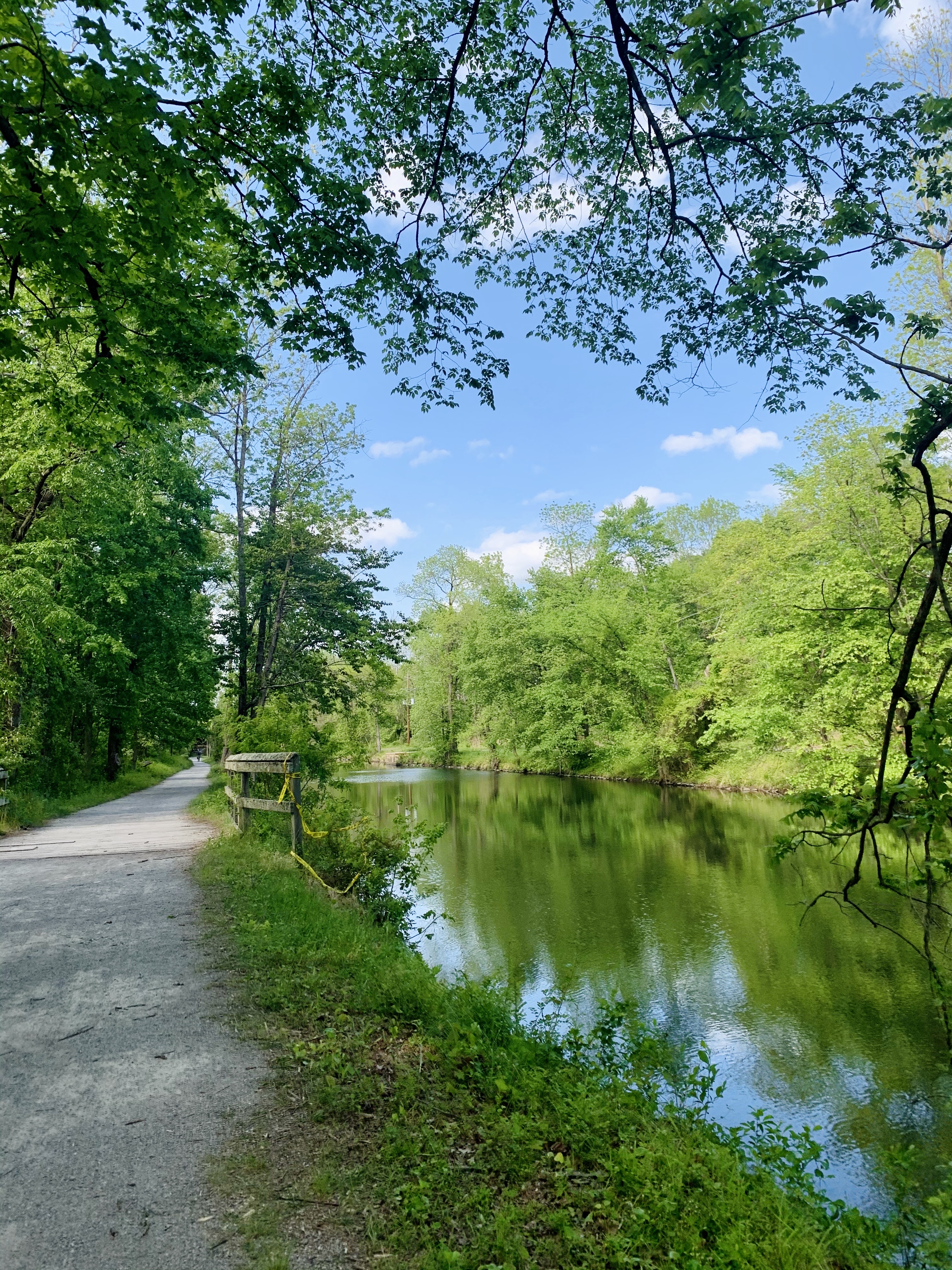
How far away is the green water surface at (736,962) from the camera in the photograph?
5844mm

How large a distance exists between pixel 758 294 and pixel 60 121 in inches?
173

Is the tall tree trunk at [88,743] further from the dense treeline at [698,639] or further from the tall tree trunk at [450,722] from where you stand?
the tall tree trunk at [450,722]

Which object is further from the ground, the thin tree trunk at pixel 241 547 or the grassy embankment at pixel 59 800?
the thin tree trunk at pixel 241 547

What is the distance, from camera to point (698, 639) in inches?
1367

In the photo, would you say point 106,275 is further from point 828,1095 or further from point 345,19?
point 828,1095

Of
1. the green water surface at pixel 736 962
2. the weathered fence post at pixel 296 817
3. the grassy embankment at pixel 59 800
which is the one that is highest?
the weathered fence post at pixel 296 817

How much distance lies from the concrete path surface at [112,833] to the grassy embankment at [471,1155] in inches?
212

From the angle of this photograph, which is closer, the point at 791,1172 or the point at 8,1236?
the point at 8,1236

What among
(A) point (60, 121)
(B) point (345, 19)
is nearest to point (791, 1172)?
(A) point (60, 121)

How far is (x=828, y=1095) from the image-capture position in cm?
599

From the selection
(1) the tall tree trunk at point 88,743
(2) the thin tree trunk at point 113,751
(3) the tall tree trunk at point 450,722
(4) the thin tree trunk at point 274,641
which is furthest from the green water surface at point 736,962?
(3) the tall tree trunk at point 450,722

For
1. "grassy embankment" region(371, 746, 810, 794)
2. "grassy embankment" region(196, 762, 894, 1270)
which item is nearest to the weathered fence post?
"grassy embankment" region(196, 762, 894, 1270)

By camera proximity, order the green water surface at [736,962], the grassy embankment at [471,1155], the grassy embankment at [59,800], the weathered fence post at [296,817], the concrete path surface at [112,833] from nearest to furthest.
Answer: the grassy embankment at [471,1155], the green water surface at [736,962], the weathered fence post at [296,817], the concrete path surface at [112,833], the grassy embankment at [59,800]

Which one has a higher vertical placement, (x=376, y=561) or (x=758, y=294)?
(x=376, y=561)
